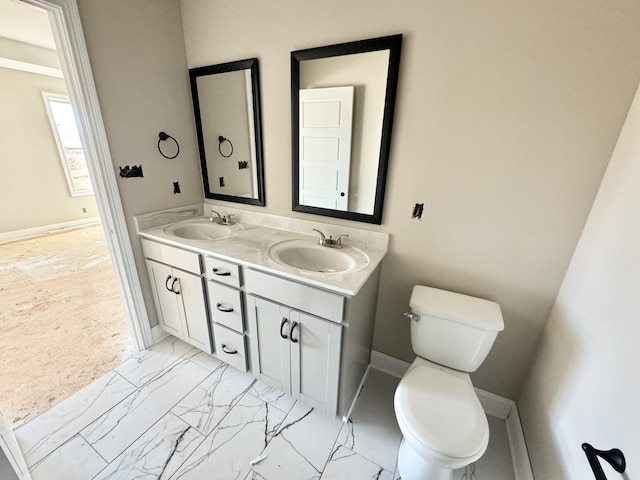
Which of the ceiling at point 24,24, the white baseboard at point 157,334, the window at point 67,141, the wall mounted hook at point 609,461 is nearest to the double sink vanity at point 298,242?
the white baseboard at point 157,334

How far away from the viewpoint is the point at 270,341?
4.76 ft

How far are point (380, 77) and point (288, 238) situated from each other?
1.03 metres

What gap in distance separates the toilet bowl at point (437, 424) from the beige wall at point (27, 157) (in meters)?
6.00

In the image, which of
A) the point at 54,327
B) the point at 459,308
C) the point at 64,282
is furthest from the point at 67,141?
the point at 459,308

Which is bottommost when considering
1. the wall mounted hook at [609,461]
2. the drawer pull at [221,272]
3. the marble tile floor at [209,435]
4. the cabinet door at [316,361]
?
the marble tile floor at [209,435]

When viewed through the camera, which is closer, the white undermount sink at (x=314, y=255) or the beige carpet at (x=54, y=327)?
the white undermount sink at (x=314, y=255)

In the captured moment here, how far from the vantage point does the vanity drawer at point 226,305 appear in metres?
1.49

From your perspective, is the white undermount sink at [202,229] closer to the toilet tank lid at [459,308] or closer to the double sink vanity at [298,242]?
the double sink vanity at [298,242]

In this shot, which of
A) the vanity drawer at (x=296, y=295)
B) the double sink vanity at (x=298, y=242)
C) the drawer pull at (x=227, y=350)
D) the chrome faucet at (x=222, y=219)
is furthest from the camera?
the chrome faucet at (x=222, y=219)

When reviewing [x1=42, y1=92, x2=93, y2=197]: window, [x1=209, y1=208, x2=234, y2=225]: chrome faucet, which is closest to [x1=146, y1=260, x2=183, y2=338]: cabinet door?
[x1=209, y1=208, x2=234, y2=225]: chrome faucet

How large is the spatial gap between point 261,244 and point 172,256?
58 cm

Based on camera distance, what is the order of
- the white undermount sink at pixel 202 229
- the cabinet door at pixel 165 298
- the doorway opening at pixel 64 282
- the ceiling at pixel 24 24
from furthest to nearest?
1. the ceiling at pixel 24 24
2. the white undermount sink at pixel 202 229
3. the cabinet door at pixel 165 298
4. the doorway opening at pixel 64 282

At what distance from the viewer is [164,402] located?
59.9 inches

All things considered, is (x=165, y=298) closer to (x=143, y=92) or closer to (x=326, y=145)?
(x=143, y=92)
